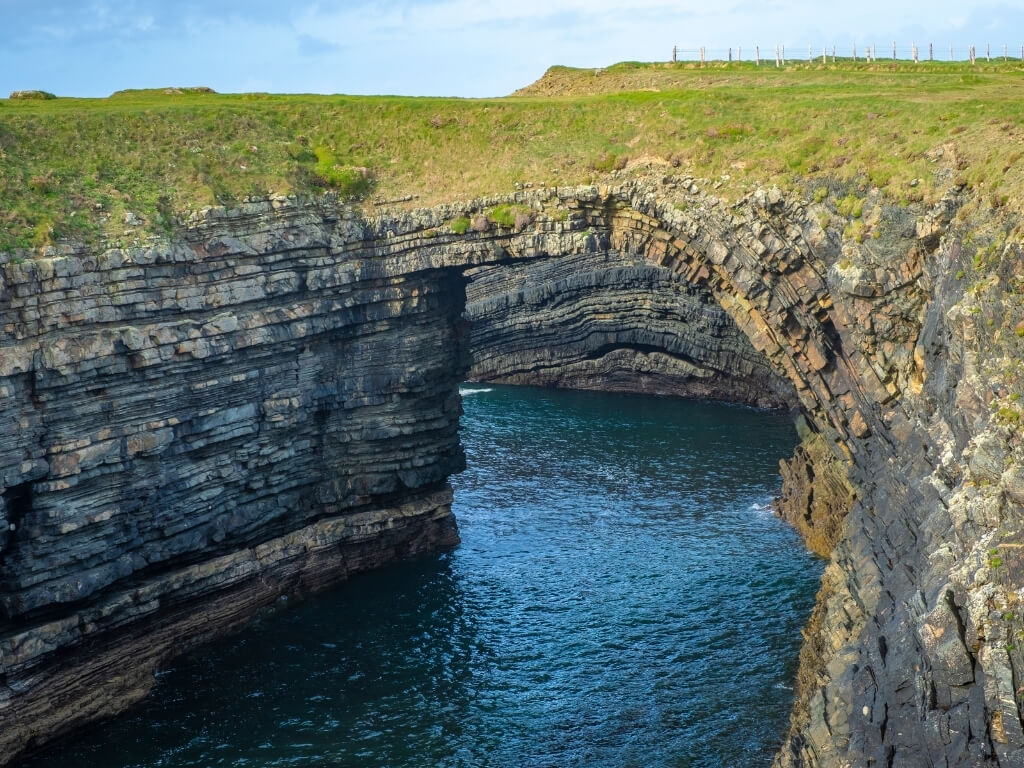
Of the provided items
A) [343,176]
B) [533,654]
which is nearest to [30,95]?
[343,176]

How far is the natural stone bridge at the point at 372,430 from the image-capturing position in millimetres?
28797

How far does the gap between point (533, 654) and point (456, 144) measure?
80.8 ft

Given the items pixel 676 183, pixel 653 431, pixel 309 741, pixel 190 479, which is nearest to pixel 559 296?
pixel 653 431

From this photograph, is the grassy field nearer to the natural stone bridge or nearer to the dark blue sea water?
the natural stone bridge

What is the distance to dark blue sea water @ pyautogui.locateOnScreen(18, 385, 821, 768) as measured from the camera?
38.8 metres

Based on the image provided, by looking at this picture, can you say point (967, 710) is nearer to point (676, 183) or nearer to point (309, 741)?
point (309, 741)

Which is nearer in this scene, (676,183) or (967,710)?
(967,710)

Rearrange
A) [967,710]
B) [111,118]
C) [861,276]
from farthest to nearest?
1. [111,118]
2. [861,276]
3. [967,710]

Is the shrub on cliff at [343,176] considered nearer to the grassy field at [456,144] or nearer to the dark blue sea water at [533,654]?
the grassy field at [456,144]

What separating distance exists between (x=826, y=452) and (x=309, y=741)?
29.3 meters

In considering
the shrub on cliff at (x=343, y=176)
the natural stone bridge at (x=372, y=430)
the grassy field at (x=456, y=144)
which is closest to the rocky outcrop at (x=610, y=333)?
the grassy field at (x=456, y=144)

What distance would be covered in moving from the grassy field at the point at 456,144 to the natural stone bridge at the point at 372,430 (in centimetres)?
191

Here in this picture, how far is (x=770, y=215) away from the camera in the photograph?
44.4 metres

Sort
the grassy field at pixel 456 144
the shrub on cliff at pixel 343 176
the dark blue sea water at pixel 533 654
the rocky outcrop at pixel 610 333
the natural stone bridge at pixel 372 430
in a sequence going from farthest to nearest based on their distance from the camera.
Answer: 1. the rocky outcrop at pixel 610 333
2. the shrub on cliff at pixel 343 176
3. the grassy field at pixel 456 144
4. the dark blue sea water at pixel 533 654
5. the natural stone bridge at pixel 372 430
